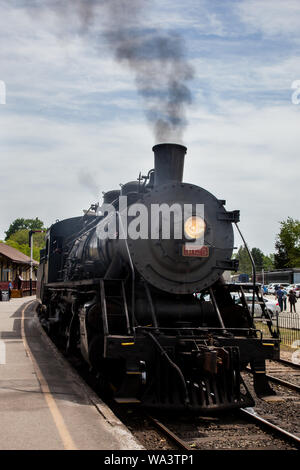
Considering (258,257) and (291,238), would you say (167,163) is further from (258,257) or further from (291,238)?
(258,257)

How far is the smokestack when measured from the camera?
7742 mm

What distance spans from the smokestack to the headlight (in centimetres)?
73

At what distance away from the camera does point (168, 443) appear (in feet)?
18.9

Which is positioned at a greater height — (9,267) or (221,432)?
(9,267)

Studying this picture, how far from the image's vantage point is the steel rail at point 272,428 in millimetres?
5769

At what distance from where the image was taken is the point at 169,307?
755 centimetres

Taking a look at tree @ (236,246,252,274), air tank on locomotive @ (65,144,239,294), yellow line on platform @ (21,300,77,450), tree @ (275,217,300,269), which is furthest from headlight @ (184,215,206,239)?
tree @ (236,246,252,274)

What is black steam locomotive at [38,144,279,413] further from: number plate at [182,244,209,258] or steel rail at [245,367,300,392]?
steel rail at [245,367,300,392]

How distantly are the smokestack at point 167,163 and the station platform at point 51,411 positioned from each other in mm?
3461

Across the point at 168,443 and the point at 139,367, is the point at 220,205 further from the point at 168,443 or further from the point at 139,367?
the point at 168,443

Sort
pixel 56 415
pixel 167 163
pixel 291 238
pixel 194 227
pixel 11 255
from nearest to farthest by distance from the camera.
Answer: pixel 56 415 < pixel 194 227 < pixel 167 163 < pixel 11 255 < pixel 291 238

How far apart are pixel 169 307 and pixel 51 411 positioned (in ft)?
7.90

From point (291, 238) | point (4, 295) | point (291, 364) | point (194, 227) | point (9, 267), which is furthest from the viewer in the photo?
point (291, 238)

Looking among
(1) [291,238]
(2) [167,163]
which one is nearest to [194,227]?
(2) [167,163]
